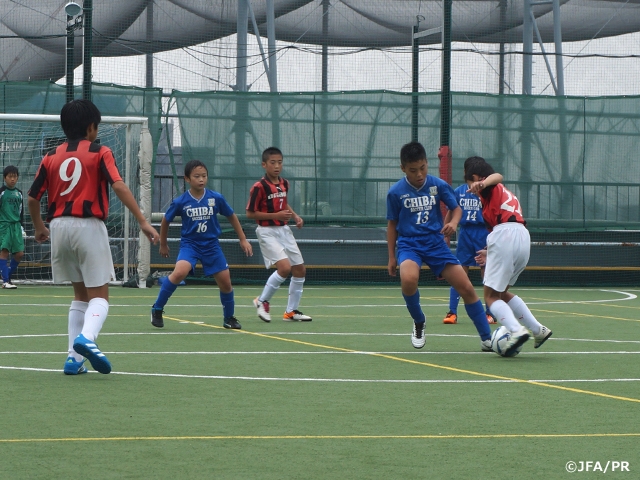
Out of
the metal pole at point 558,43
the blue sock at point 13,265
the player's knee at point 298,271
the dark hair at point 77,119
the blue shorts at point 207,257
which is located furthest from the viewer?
the metal pole at point 558,43

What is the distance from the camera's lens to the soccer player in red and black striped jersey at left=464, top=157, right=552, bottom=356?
342 inches

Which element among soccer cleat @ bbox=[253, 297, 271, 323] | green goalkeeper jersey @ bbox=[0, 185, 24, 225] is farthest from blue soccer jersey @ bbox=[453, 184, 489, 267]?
green goalkeeper jersey @ bbox=[0, 185, 24, 225]

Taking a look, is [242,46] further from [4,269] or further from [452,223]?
[452,223]

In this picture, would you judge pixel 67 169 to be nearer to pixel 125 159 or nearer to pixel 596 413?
pixel 596 413

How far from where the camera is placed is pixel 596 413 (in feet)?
19.5

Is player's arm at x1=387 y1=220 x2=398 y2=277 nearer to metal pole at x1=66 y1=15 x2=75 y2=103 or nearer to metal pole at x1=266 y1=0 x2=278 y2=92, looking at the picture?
metal pole at x1=66 y1=15 x2=75 y2=103

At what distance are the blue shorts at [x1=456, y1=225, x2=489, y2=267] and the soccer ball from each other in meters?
3.90

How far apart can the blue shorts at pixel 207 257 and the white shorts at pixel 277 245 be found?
0.97 meters

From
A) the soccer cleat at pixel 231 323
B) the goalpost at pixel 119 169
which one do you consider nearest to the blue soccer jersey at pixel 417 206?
the soccer cleat at pixel 231 323

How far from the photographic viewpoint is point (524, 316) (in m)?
8.79

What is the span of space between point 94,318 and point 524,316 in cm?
342

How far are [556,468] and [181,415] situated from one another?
2055 millimetres

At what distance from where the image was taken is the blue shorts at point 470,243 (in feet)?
41.2

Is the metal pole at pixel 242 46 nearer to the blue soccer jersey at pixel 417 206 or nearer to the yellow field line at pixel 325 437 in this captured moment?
the blue soccer jersey at pixel 417 206
